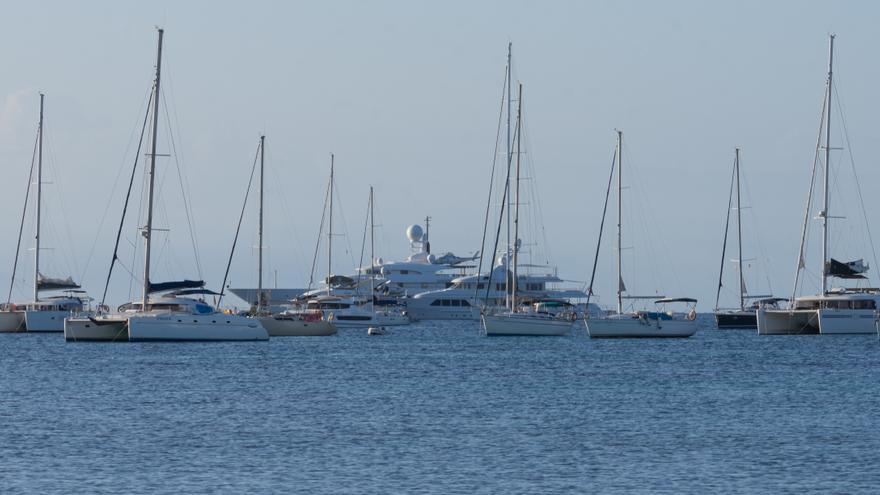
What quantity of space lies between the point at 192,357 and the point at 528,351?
16.7m

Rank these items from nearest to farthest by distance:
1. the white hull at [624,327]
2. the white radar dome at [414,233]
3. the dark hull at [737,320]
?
the white hull at [624,327]
the dark hull at [737,320]
the white radar dome at [414,233]

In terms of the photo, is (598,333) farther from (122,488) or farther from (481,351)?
(122,488)

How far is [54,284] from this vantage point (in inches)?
3767

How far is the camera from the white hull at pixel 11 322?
93588 millimetres

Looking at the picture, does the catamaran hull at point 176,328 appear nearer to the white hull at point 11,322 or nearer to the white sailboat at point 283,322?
the white sailboat at point 283,322

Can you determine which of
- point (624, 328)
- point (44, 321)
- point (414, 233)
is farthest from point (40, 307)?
point (414, 233)

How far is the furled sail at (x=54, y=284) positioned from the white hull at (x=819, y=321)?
43.3 meters

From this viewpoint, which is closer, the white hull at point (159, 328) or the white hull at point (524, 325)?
the white hull at point (159, 328)

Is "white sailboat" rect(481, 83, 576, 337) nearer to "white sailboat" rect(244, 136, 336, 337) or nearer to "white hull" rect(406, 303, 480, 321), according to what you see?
"white sailboat" rect(244, 136, 336, 337)

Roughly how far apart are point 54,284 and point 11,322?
3610 millimetres

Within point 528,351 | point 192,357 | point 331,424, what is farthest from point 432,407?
point 528,351

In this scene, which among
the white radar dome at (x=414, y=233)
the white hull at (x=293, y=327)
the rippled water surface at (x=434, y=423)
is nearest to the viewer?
the rippled water surface at (x=434, y=423)

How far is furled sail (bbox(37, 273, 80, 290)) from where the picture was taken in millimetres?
95000

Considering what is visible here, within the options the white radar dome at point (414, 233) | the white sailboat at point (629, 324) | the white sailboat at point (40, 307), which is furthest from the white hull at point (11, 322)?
the white radar dome at point (414, 233)
